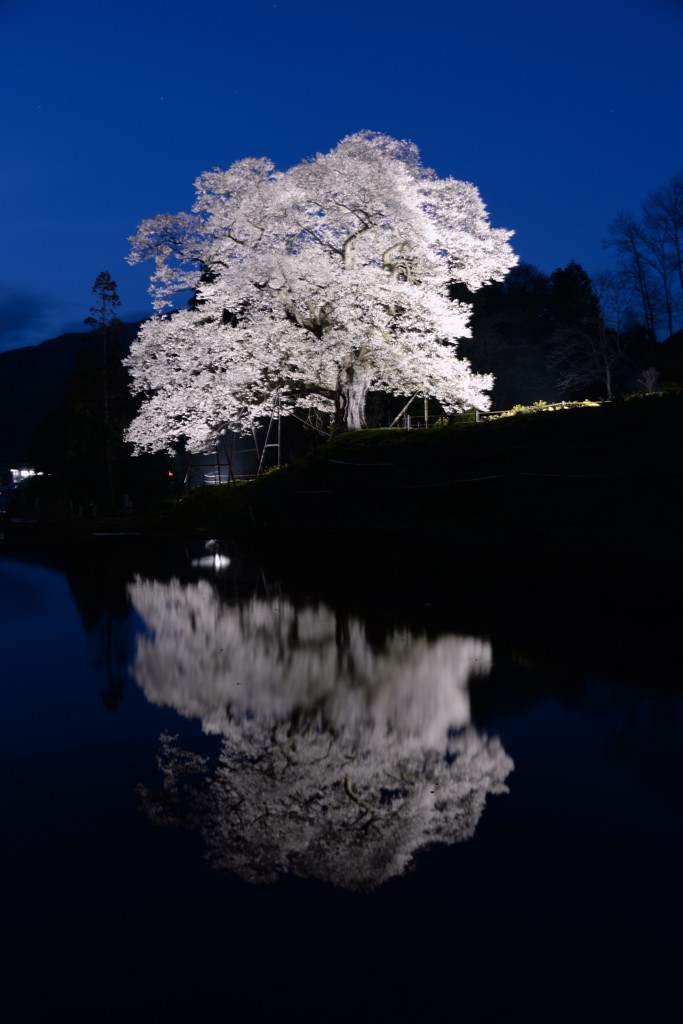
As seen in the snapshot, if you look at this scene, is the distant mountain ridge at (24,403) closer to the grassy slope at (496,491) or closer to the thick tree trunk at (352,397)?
the thick tree trunk at (352,397)

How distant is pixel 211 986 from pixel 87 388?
4903 cm

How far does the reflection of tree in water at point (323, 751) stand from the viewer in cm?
393

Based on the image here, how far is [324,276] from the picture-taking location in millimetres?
24078

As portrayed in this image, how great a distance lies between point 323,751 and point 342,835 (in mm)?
1189

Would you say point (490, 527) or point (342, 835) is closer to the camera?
point (342, 835)

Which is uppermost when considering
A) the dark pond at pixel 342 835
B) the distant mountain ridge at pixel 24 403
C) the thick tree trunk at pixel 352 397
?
the distant mountain ridge at pixel 24 403

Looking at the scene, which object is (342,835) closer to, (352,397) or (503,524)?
(503,524)

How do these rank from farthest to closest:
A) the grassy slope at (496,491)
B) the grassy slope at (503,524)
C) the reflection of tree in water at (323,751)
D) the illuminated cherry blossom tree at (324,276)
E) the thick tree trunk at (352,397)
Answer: the thick tree trunk at (352,397) → the illuminated cherry blossom tree at (324,276) → the grassy slope at (496,491) → the grassy slope at (503,524) → the reflection of tree in water at (323,751)

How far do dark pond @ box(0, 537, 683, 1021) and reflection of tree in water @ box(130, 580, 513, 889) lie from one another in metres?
0.02

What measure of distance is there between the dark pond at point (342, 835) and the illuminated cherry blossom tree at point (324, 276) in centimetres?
1820

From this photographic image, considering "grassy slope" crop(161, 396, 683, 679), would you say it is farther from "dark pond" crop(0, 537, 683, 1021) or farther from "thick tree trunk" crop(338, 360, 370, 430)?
"dark pond" crop(0, 537, 683, 1021)

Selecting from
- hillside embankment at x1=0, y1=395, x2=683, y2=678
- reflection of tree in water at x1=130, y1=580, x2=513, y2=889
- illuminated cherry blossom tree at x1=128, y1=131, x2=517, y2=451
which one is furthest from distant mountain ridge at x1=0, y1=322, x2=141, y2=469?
Result: reflection of tree in water at x1=130, y1=580, x2=513, y2=889

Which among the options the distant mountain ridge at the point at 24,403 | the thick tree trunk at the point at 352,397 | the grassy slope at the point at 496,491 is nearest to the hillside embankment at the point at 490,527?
the grassy slope at the point at 496,491

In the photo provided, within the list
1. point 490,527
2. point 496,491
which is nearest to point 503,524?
point 490,527
